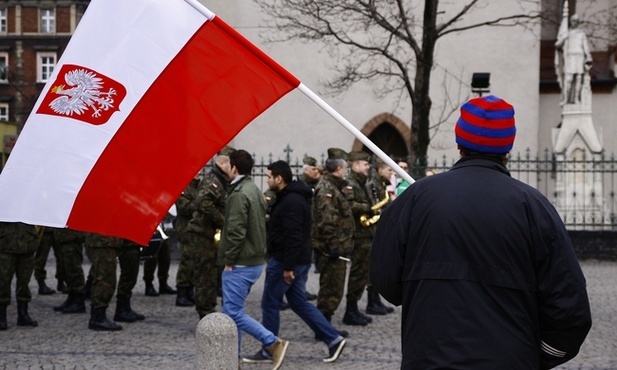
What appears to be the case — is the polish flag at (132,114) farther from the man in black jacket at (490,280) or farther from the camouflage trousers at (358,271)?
the camouflage trousers at (358,271)

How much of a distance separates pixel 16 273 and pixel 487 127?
8213mm

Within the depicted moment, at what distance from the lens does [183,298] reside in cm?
1322

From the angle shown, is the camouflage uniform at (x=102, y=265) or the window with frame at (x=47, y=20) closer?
the camouflage uniform at (x=102, y=265)

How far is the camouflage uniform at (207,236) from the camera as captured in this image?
418 inches

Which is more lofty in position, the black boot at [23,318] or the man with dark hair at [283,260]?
the man with dark hair at [283,260]

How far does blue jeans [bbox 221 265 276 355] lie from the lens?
8680mm

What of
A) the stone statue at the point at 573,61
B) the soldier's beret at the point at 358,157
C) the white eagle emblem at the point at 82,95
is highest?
the stone statue at the point at 573,61

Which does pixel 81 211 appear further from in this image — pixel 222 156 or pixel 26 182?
pixel 222 156

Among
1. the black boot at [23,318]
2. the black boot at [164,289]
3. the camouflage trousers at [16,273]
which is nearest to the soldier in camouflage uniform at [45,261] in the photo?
the black boot at [164,289]

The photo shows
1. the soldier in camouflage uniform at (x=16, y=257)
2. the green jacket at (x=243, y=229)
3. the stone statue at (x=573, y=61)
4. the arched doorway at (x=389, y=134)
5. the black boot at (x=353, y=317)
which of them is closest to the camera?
the green jacket at (x=243, y=229)

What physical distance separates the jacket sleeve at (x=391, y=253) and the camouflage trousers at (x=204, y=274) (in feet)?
21.6

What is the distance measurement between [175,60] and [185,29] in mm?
196

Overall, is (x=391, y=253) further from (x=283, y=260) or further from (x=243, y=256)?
(x=283, y=260)

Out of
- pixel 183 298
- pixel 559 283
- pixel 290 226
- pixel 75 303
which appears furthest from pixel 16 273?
pixel 559 283
